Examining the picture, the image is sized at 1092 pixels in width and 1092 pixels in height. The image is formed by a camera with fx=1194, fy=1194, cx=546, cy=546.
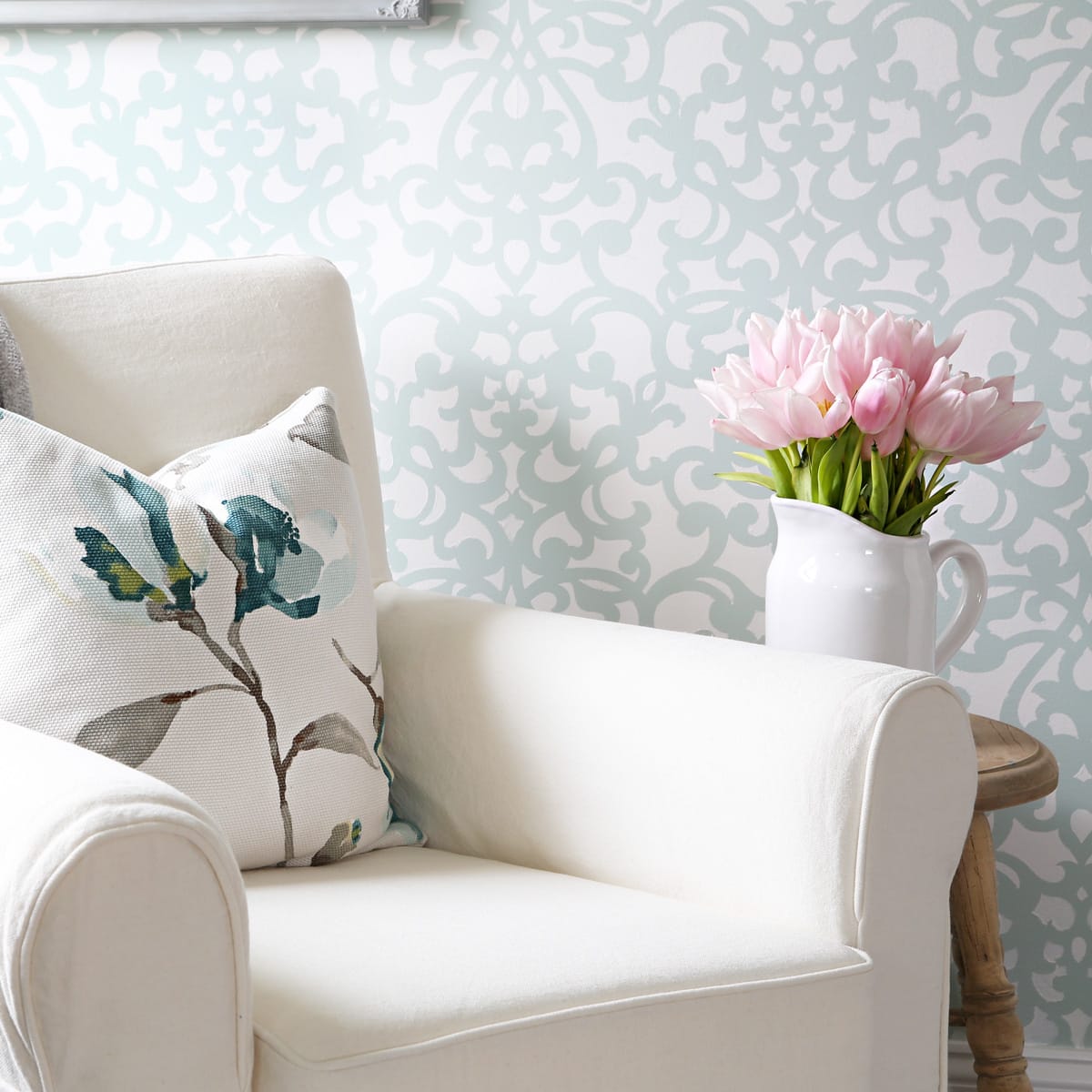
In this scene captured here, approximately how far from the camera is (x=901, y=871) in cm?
80

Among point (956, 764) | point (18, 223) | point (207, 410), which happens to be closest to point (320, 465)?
point (207, 410)

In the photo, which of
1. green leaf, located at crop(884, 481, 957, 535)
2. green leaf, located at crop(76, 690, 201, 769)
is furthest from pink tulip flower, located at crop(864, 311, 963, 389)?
green leaf, located at crop(76, 690, 201, 769)

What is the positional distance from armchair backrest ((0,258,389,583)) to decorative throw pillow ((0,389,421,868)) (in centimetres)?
16

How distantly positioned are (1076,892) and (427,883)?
883mm

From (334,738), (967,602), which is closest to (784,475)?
(967,602)

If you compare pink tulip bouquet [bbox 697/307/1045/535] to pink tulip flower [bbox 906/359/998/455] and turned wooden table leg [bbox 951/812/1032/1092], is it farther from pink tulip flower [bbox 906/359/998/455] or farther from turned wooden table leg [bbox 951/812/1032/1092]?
turned wooden table leg [bbox 951/812/1032/1092]

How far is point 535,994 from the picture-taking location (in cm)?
69

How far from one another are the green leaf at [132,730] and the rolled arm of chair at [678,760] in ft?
0.84

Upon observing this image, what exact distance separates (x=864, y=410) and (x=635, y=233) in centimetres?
47

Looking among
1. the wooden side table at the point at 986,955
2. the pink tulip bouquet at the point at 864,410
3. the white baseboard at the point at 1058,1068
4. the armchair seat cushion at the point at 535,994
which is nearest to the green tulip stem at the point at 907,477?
the pink tulip bouquet at the point at 864,410

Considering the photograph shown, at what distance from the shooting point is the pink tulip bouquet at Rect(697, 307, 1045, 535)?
1053 mm

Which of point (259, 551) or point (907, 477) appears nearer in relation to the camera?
point (259, 551)

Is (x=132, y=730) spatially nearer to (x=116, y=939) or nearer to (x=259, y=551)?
(x=259, y=551)

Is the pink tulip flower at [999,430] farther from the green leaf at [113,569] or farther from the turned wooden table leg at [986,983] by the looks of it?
the green leaf at [113,569]
